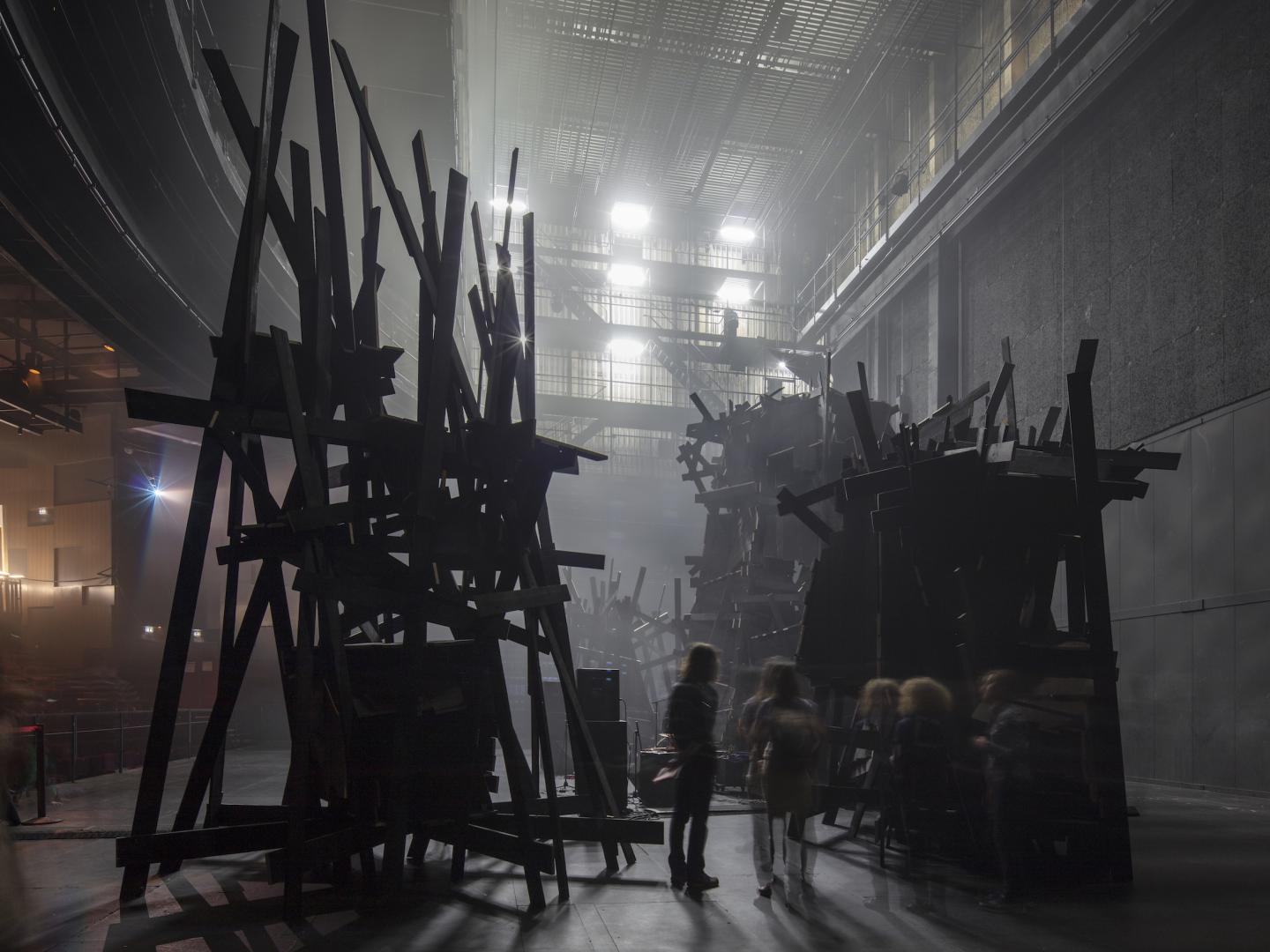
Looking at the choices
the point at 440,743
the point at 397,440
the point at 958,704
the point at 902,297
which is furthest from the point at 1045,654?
the point at 902,297

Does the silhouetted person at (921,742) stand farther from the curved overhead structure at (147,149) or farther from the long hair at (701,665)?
the curved overhead structure at (147,149)

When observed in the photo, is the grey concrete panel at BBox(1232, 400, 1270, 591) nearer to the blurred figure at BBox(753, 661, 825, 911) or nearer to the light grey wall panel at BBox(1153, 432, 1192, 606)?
the light grey wall panel at BBox(1153, 432, 1192, 606)

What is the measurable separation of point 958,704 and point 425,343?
5281 millimetres

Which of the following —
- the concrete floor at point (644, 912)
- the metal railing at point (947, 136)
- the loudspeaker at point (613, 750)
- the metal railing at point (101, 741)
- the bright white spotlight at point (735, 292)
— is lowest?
the metal railing at point (101, 741)

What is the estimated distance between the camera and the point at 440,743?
665 cm

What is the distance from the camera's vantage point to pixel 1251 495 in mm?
13086

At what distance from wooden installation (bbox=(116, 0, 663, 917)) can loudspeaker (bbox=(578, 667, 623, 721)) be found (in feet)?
8.56

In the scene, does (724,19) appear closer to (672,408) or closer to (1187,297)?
(672,408)

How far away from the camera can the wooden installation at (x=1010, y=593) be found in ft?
24.0

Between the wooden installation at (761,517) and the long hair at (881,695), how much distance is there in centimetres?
614

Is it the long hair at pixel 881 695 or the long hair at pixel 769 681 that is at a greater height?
the long hair at pixel 769 681

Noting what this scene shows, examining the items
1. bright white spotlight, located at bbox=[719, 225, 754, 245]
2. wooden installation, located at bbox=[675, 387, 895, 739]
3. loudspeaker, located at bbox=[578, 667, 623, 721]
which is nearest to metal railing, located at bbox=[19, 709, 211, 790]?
loudspeaker, located at bbox=[578, 667, 623, 721]

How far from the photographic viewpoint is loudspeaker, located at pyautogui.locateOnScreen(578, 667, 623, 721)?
1044 centimetres

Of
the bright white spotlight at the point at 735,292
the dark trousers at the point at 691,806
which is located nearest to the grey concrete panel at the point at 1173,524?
the dark trousers at the point at 691,806
